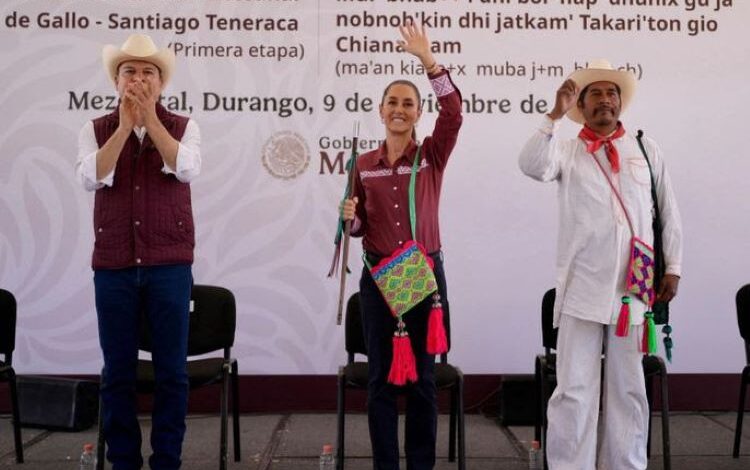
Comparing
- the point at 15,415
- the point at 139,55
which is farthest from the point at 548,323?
the point at 15,415

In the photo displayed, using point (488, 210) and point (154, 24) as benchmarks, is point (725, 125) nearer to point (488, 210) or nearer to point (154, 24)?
point (488, 210)

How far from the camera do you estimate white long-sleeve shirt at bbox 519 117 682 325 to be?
114 inches

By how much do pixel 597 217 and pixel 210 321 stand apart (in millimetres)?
1811

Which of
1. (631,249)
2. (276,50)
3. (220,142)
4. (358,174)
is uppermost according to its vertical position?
(276,50)

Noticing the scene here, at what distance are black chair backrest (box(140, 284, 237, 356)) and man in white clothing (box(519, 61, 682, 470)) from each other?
1.52 metres

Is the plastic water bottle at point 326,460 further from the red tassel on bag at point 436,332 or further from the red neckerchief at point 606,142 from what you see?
the red neckerchief at point 606,142

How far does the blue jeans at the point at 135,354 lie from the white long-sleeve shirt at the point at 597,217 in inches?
55.2

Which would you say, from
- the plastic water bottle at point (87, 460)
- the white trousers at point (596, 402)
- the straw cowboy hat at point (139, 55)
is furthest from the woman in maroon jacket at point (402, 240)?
the plastic water bottle at point (87, 460)

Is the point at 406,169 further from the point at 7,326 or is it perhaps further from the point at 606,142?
the point at 7,326

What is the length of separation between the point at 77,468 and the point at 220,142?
1.86 meters

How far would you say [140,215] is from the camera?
9.14ft

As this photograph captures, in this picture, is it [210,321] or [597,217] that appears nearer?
[597,217]

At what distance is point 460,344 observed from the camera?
450 centimetres

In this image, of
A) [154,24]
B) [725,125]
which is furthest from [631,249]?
[154,24]
